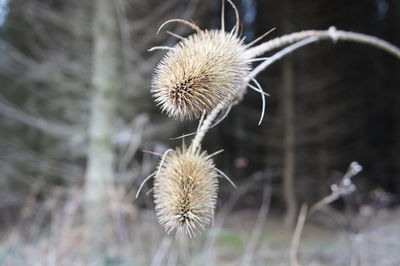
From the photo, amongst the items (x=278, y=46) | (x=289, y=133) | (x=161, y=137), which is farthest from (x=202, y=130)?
(x=289, y=133)

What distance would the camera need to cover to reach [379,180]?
11891 mm

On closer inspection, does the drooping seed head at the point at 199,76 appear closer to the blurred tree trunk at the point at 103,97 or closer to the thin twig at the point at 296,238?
the thin twig at the point at 296,238

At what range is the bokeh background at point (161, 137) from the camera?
10.9 feet

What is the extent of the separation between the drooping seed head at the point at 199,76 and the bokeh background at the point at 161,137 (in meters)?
0.44

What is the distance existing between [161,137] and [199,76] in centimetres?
584

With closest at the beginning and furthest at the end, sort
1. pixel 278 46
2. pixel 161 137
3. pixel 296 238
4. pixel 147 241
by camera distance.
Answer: pixel 278 46 → pixel 296 238 → pixel 147 241 → pixel 161 137

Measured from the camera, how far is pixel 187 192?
0.76 metres

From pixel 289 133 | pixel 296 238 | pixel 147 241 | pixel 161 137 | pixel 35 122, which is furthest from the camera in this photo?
pixel 289 133

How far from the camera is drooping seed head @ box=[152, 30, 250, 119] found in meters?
0.73

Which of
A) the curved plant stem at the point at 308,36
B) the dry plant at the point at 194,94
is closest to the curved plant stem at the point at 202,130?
the dry plant at the point at 194,94

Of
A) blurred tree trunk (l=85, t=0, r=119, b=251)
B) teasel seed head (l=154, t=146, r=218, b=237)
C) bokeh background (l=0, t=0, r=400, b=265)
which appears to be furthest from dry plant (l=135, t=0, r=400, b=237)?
blurred tree trunk (l=85, t=0, r=119, b=251)

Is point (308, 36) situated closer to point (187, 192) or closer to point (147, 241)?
A: point (187, 192)

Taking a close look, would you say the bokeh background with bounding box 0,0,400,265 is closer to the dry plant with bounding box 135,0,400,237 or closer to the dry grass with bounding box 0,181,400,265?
the dry grass with bounding box 0,181,400,265

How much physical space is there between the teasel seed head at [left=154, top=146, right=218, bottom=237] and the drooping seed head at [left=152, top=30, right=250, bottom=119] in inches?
4.4
